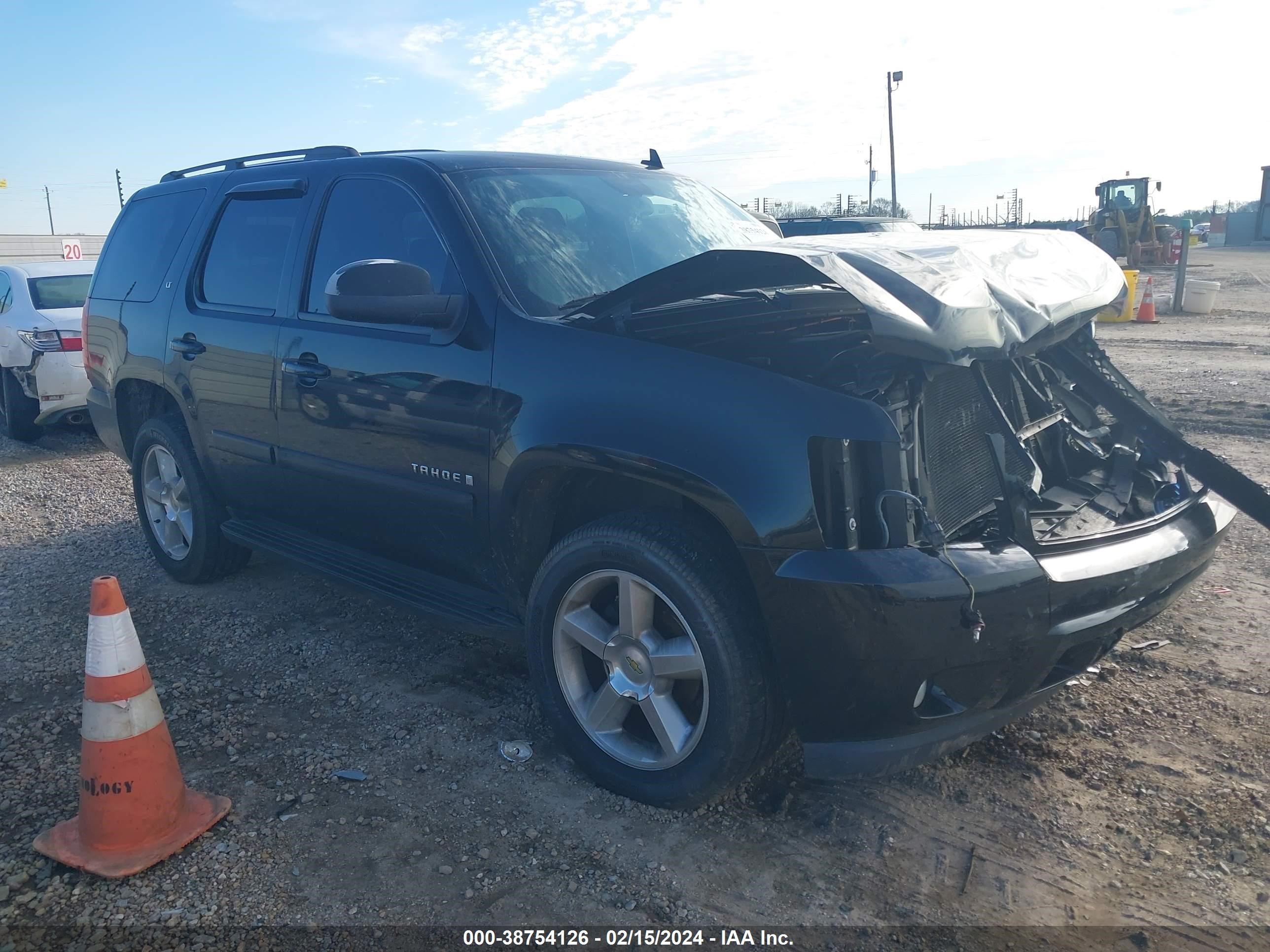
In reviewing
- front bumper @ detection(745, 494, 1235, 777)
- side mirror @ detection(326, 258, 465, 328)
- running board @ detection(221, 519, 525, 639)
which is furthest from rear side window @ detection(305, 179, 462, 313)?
front bumper @ detection(745, 494, 1235, 777)

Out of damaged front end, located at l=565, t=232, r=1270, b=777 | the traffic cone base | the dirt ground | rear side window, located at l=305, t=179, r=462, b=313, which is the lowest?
the dirt ground

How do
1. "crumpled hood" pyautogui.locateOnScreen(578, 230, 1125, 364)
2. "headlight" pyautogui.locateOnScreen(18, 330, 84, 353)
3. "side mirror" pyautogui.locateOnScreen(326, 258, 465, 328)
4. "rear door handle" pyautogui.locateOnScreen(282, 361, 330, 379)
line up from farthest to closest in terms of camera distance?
"headlight" pyautogui.locateOnScreen(18, 330, 84, 353), "rear door handle" pyautogui.locateOnScreen(282, 361, 330, 379), "side mirror" pyautogui.locateOnScreen(326, 258, 465, 328), "crumpled hood" pyautogui.locateOnScreen(578, 230, 1125, 364)

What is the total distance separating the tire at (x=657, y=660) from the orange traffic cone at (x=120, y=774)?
1.13 m

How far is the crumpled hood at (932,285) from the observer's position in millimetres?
2576

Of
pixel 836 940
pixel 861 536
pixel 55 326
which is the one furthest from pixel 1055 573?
pixel 55 326

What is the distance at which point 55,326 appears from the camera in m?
8.67

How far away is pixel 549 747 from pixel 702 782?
0.77m

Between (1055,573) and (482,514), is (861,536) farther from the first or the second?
(482,514)

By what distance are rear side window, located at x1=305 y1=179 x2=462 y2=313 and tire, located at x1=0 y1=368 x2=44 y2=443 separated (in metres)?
6.35

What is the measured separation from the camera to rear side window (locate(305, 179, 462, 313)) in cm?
353

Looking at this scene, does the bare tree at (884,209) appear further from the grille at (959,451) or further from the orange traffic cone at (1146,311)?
the grille at (959,451)

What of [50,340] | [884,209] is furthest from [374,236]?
[884,209]

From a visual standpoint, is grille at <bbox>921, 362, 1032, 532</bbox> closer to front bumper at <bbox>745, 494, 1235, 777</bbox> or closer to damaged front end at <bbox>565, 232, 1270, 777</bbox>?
damaged front end at <bbox>565, 232, 1270, 777</bbox>

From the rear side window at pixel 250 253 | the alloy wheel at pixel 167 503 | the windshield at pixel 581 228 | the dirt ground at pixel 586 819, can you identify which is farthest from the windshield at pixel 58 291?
the windshield at pixel 581 228
